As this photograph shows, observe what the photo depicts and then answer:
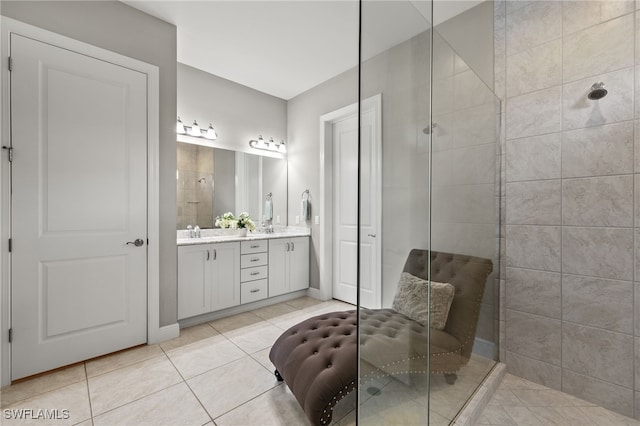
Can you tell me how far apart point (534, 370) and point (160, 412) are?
2.35 metres

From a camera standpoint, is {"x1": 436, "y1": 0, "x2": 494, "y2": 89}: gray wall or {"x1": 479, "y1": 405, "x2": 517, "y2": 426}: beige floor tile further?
{"x1": 436, "y1": 0, "x2": 494, "y2": 89}: gray wall

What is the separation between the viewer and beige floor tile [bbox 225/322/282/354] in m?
2.27

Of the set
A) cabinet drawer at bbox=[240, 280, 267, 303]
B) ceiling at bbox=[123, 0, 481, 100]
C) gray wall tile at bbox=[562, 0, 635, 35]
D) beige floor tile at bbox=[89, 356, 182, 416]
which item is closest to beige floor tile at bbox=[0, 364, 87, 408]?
beige floor tile at bbox=[89, 356, 182, 416]

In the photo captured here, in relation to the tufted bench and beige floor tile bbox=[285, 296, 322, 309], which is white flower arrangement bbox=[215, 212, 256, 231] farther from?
the tufted bench

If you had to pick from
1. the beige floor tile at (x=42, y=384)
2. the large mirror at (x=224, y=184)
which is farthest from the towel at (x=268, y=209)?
the beige floor tile at (x=42, y=384)

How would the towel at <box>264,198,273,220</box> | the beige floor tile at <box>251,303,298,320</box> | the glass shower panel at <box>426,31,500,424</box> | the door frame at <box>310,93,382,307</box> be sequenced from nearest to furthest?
the glass shower panel at <box>426,31,500,424</box>, the beige floor tile at <box>251,303,298,320</box>, the door frame at <box>310,93,382,307</box>, the towel at <box>264,198,273,220</box>

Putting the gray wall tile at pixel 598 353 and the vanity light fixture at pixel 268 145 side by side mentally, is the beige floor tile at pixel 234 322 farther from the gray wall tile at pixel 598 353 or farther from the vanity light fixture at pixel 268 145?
the gray wall tile at pixel 598 353

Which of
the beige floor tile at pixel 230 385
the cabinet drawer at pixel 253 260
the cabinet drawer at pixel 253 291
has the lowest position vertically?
the beige floor tile at pixel 230 385

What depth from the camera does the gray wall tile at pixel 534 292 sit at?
68.6 inches

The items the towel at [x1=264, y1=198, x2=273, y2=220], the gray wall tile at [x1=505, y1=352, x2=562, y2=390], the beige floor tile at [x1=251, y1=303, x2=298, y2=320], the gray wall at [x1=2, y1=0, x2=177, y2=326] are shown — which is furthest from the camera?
the towel at [x1=264, y1=198, x2=273, y2=220]

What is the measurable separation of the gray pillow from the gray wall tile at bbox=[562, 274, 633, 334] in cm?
114

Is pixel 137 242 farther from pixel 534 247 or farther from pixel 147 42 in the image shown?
pixel 534 247

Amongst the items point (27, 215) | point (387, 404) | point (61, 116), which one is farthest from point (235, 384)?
point (61, 116)

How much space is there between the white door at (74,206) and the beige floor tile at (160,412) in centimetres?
82
